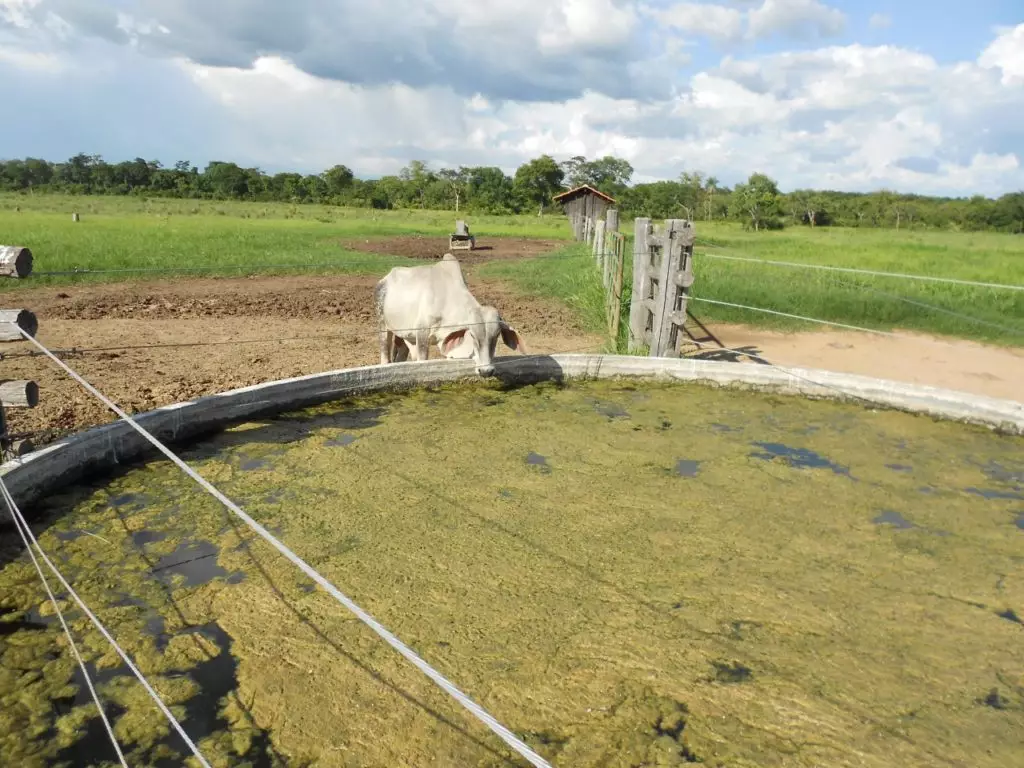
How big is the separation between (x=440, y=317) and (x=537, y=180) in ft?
200

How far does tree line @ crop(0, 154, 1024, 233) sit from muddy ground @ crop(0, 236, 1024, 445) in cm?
4796

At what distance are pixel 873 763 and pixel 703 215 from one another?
6964 cm

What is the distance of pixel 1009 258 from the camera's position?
78.5ft

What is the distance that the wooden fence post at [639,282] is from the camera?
9109 mm

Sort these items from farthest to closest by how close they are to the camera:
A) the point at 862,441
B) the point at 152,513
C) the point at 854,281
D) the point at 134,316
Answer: the point at 854,281 → the point at 134,316 → the point at 862,441 → the point at 152,513

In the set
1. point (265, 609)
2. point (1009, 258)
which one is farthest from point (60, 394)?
point (1009, 258)

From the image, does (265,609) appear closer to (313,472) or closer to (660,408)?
(313,472)

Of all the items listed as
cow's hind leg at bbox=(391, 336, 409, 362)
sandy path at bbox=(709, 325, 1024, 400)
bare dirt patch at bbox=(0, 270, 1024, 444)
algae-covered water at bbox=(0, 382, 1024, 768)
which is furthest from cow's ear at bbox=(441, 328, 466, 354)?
sandy path at bbox=(709, 325, 1024, 400)

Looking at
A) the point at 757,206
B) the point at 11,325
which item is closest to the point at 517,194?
the point at 757,206

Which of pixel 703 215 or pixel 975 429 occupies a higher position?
pixel 703 215

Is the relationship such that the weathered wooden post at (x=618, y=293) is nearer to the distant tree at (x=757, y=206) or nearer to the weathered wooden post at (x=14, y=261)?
the weathered wooden post at (x=14, y=261)

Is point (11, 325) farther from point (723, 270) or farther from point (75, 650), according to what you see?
point (723, 270)

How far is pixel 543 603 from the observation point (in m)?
3.91

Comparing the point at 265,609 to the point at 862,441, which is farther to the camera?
the point at 862,441
